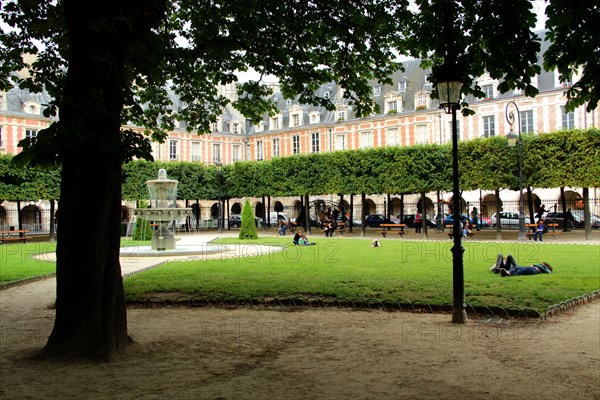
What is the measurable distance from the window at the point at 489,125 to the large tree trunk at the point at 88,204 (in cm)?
3683

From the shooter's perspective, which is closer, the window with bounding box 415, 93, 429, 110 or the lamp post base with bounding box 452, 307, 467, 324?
the lamp post base with bounding box 452, 307, 467, 324

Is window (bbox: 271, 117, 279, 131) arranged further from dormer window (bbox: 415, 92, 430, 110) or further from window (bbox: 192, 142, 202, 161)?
dormer window (bbox: 415, 92, 430, 110)

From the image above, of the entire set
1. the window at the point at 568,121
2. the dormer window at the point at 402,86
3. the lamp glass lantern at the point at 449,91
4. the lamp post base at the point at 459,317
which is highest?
the dormer window at the point at 402,86

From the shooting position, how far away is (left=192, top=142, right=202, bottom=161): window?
49.5m

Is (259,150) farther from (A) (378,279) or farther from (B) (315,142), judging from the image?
(A) (378,279)

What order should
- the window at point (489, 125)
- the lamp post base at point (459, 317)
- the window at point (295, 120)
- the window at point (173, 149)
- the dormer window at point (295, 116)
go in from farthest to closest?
the window at point (295, 120)
the dormer window at point (295, 116)
the window at point (173, 149)
the window at point (489, 125)
the lamp post base at point (459, 317)

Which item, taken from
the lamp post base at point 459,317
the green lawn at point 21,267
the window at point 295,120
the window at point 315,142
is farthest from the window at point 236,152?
the lamp post base at point 459,317

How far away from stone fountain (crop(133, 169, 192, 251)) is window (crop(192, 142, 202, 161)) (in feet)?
96.4

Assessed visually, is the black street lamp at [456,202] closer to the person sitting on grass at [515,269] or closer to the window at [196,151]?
the person sitting on grass at [515,269]

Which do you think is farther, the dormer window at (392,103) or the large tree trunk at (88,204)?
the dormer window at (392,103)

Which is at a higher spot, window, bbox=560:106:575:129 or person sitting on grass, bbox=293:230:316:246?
window, bbox=560:106:575:129

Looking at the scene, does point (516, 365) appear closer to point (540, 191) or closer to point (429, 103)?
point (540, 191)

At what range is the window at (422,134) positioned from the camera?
4106cm

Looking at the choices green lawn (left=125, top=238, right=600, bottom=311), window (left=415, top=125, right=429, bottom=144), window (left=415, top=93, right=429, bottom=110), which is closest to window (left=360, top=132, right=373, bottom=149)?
window (left=415, top=125, right=429, bottom=144)
